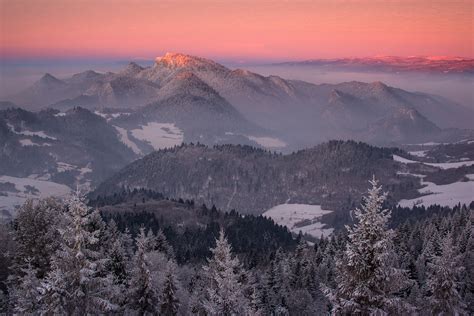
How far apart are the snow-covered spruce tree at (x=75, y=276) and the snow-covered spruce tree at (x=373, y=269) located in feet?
61.7

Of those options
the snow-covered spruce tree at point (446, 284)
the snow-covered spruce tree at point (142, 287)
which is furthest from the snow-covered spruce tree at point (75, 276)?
the snow-covered spruce tree at point (446, 284)

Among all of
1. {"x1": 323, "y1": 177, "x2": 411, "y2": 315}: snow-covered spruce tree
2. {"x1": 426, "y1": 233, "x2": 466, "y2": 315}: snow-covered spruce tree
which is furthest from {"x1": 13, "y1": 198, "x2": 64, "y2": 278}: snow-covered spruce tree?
{"x1": 426, "y1": 233, "x2": 466, "y2": 315}: snow-covered spruce tree

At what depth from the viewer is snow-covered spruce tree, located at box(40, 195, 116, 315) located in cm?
3797

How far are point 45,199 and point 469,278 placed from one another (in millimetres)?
67925

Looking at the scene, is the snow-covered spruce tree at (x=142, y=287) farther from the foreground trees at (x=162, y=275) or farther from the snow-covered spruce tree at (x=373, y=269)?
the snow-covered spruce tree at (x=373, y=269)

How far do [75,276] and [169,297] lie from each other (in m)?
22.0

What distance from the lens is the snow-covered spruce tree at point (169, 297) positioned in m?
58.4

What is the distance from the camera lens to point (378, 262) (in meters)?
33.2

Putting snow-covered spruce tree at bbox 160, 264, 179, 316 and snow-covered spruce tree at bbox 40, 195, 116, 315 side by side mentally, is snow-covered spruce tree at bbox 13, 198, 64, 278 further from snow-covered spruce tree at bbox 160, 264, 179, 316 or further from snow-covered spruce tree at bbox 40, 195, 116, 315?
snow-covered spruce tree at bbox 40, 195, 116, 315

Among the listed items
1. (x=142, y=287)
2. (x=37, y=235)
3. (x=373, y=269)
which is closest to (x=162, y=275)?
(x=142, y=287)

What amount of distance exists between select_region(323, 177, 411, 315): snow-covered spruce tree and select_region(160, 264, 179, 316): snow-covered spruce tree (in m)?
29.3

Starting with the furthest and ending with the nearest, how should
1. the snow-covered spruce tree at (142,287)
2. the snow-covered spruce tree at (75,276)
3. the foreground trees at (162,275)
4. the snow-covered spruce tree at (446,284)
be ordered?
1. the snow-covered spruce tree at (142,287)
2. the snow-covered spruce tree at (446,284)
3. the snow-covered spruce tree at (75,276)
4. the foreground trees at (162,275)

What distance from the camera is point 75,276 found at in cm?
3834

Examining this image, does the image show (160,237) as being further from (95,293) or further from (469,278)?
(95,293)
